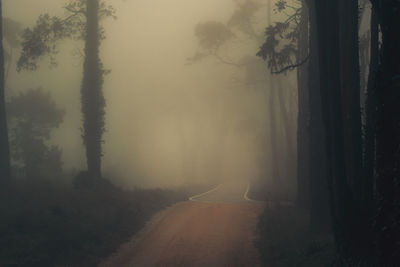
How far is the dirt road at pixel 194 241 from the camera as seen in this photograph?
1163cm

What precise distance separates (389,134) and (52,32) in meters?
19.3

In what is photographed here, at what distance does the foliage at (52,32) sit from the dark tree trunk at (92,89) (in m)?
0.60

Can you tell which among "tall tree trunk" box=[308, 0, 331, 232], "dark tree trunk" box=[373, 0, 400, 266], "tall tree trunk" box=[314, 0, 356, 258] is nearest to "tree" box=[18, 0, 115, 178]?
"tall tree trunk" box=[308, 0, 331, 232]

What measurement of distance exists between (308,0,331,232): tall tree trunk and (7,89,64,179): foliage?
2572cm

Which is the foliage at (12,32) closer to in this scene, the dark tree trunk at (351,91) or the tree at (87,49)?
the tree at (87,49)

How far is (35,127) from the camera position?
42.7 m

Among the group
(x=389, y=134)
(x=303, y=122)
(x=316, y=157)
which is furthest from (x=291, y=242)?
(x=303, y=122)

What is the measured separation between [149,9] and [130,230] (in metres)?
88.4

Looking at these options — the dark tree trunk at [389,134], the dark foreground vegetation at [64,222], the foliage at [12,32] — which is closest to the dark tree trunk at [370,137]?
the dark tree trunk at [389,134]

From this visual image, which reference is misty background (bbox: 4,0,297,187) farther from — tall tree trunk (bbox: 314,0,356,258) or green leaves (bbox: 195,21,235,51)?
tall tree trunk (bbox: 314,0,356,258)

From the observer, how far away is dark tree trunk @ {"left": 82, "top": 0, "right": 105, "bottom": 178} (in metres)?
21.5

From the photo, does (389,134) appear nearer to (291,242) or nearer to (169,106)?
(291,242)

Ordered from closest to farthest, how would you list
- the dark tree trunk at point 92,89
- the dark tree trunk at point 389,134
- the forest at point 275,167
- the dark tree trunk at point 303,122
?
the dark tree trunk at point 389,134 < the forest at point 275,167 < the dark tree trunk at point 303,122 < the dark tree trunk at point 92,89

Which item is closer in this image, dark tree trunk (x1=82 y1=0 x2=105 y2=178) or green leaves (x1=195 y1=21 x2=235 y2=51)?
dark tree trunk (x1=82 y1=0 x2=105 y2=178)
